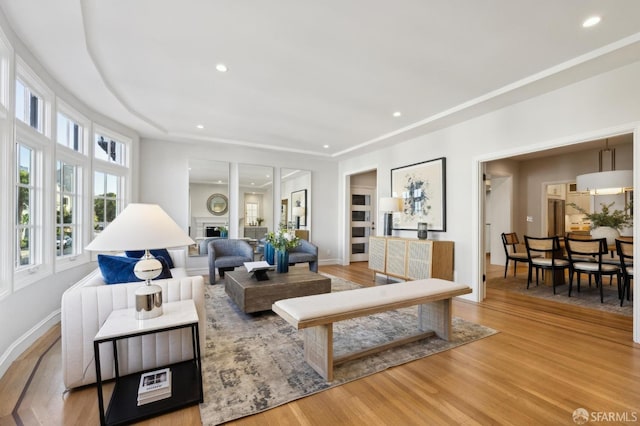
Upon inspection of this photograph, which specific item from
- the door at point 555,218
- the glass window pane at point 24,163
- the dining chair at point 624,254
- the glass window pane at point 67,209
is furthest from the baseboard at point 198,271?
the door at point 555,218

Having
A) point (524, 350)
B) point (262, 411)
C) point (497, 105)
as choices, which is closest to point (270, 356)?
point (262, 411)

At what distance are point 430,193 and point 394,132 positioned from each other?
1236mm

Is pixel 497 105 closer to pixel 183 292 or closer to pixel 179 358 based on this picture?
pixel 183 292

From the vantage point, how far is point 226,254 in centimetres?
541

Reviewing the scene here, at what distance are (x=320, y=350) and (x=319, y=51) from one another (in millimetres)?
2556

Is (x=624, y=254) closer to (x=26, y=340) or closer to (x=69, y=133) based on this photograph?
(x=26, y=340)

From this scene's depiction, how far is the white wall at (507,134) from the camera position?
2.80 meters

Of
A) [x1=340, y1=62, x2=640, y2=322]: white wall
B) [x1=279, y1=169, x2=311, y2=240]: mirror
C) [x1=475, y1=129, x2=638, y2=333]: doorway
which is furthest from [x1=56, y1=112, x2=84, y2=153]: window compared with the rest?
[x1=475, y1=129, x2=638, y2=333]: doorway

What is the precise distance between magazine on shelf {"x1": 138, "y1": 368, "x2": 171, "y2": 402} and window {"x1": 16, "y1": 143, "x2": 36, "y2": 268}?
74.2 inches

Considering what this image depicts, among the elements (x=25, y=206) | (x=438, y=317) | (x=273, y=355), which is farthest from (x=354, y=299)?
(x=25, y=206)

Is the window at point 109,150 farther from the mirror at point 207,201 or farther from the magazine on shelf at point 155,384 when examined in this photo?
the magazine on shelf at point 155,384

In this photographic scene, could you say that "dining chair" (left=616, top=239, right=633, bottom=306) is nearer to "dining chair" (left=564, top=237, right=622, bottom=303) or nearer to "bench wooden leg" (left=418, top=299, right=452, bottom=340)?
"dining chair" (left=564, top=237, right=622, bottom=303)

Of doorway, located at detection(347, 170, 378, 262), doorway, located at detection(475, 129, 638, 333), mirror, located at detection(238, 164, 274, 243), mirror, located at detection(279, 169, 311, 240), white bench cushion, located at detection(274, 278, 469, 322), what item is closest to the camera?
white bench cushion, located at detection(274, 278, 469, 322)

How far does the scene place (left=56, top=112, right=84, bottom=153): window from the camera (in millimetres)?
3363
